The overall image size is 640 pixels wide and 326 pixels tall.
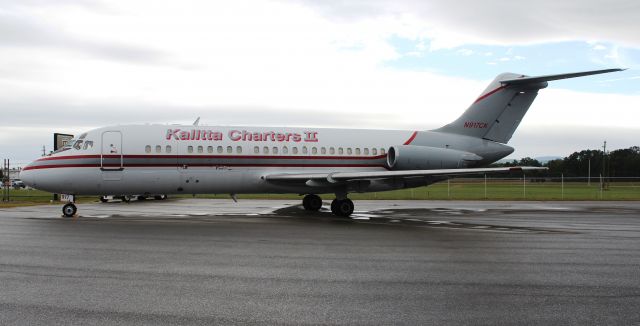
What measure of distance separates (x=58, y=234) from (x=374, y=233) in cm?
786

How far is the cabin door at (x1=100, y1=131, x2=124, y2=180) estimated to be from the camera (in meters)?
18.5

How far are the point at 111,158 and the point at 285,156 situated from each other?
6.14 metres

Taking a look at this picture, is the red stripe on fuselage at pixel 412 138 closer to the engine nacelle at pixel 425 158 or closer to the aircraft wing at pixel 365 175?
the engine nacelle at pixel 425 158

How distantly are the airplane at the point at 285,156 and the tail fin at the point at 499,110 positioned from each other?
4 centimetres

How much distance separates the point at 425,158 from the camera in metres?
21.8

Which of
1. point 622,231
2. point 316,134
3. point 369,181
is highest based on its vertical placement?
point 316,134

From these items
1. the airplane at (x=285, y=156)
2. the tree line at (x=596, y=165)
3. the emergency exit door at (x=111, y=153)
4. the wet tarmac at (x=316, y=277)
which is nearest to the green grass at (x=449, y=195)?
the airplane at (x=285, y=156)

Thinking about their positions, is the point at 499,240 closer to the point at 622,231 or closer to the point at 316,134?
the point at 622,231

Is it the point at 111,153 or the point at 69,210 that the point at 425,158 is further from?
the point at 69,210

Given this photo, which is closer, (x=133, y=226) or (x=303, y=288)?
(x=303, y=288)

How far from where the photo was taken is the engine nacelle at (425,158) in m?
21.4

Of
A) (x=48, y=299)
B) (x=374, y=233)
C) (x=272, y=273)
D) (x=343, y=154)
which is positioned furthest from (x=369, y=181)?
(x=48, y=299)

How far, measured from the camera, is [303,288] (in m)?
7.14

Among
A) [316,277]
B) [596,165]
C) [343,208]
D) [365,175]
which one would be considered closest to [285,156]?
[343,208]
